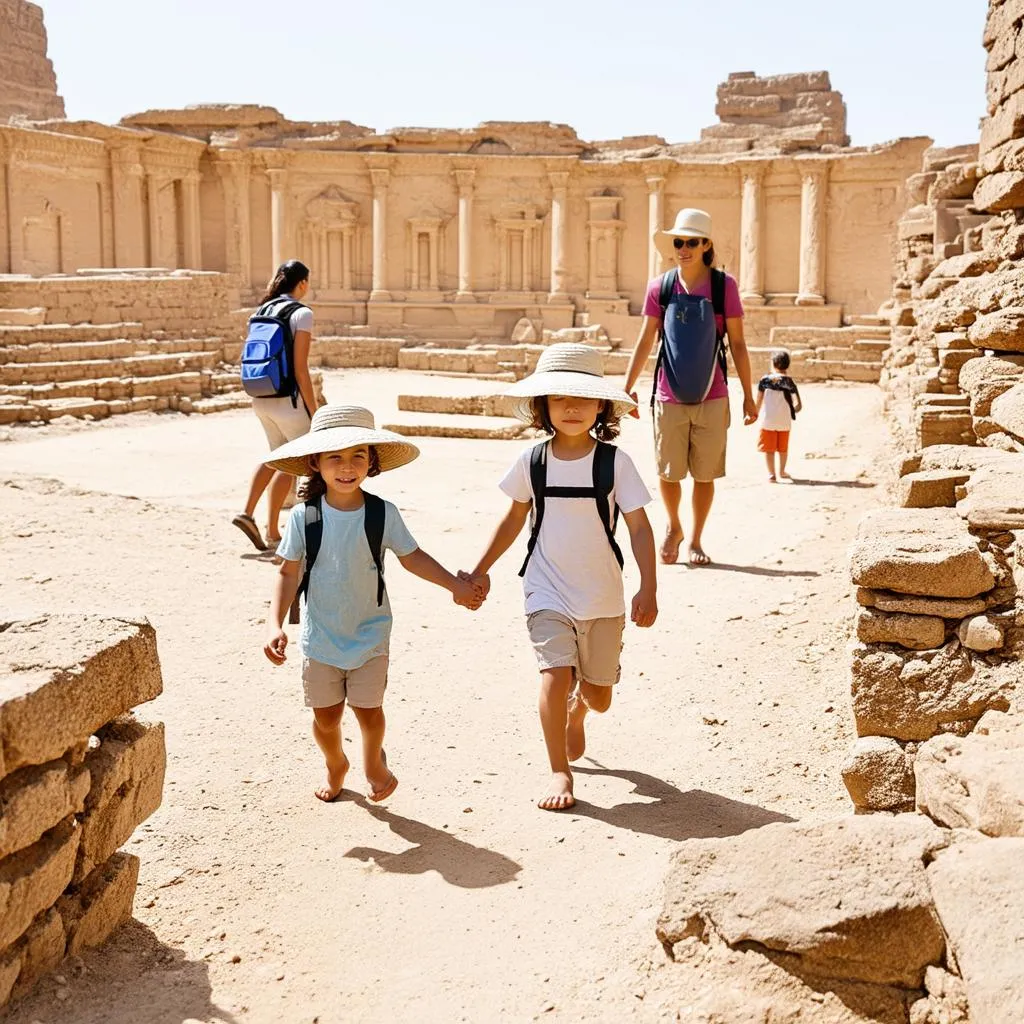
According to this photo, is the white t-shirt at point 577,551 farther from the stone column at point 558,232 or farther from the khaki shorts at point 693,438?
the stone column at point 558,232

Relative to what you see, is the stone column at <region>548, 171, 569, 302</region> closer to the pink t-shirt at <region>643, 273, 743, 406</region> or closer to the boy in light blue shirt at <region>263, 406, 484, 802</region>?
the pink t-shirt at <region>643, 273, 743, 406</region>

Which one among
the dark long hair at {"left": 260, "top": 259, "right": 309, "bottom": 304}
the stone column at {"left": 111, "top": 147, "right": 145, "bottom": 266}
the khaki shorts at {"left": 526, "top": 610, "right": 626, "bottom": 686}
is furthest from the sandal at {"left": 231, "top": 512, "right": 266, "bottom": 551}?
the stone column at {"left": 111, "top": 147, "right": 145, "bottom": 266}

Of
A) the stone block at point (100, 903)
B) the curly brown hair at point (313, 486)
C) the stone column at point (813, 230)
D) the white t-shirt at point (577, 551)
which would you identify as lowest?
the stone block at point (100, 903)

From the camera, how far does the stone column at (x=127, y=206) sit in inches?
1042

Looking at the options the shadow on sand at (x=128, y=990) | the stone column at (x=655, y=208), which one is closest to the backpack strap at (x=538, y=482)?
the shadow on sand at (x=128, y=990)

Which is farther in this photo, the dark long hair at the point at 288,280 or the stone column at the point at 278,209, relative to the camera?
the stone column at the point at 278,209

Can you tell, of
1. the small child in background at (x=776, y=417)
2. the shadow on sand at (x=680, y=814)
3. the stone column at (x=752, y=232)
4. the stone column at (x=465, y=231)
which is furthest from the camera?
the stone column at (x=465, y=231)

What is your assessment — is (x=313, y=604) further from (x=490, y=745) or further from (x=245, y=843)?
(x=490, y=745)

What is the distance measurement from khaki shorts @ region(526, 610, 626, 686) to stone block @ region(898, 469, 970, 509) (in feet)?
4.66

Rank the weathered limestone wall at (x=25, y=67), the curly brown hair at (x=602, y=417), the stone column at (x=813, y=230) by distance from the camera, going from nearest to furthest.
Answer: the curly brown hair at (x=602, y=417) < the stone column at (x=813, y=230) < the weathered limestone wall at (x=25, y=67)

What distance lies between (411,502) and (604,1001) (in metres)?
7.34

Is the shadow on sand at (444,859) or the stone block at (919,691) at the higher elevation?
the stone block at (919,691)

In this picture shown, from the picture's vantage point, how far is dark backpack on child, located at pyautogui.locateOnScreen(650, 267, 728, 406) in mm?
7320

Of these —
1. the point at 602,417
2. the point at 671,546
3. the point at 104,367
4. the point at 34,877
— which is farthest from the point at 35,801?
the point at 104,367
